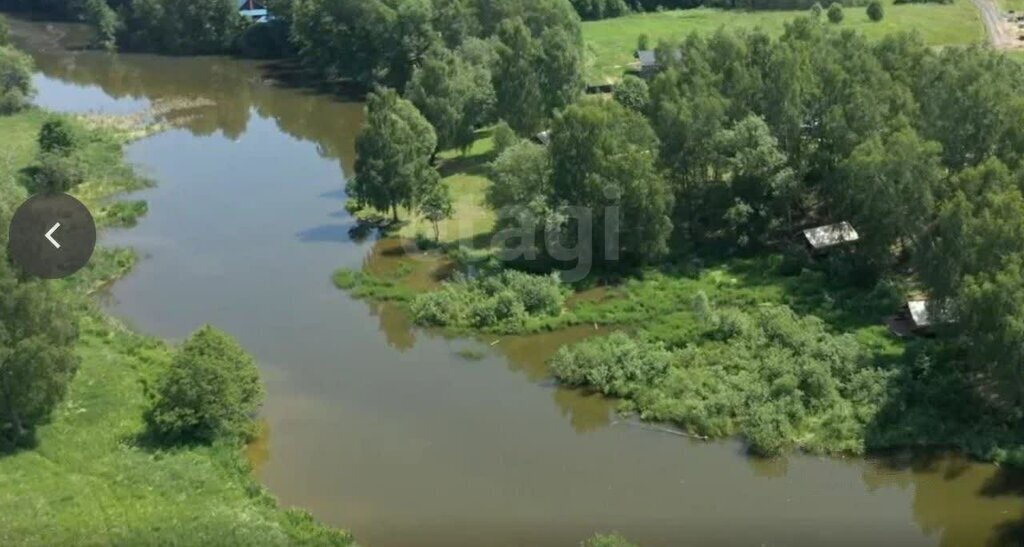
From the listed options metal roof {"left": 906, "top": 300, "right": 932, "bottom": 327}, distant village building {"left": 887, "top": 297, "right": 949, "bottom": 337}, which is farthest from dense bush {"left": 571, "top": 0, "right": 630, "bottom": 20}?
metal roof {"left": 906, "top": 300, "right": 932, "bottom": 327}

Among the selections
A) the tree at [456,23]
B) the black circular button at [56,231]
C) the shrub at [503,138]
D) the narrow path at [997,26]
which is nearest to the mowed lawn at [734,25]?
the narrow path at [997,26]

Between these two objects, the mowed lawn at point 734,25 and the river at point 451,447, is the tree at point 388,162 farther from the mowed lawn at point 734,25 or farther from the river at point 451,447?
the mowed lawn at point 734,25

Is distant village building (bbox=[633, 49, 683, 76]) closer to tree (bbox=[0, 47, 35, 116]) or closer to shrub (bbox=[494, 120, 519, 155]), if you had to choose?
shrub (bbox=[494, 120, 519, 155])

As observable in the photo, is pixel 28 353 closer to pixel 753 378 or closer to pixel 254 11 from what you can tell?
pixel 753 378

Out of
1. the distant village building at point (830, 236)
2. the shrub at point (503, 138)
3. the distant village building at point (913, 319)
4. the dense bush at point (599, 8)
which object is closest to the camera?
the distant village building at point (913, 319)

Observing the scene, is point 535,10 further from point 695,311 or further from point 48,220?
point 48,220

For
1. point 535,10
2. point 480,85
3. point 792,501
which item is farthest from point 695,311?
point 535,10
